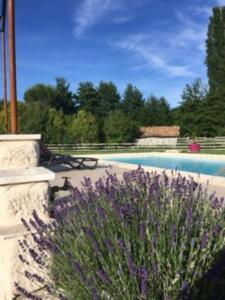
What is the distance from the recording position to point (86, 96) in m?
47.3

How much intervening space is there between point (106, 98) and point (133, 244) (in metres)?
47.6

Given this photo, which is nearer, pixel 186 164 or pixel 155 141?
pixel 186 164

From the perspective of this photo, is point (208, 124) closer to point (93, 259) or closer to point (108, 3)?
point (108, 3)

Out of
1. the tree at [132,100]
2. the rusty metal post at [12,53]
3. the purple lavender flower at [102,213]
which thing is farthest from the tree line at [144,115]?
the purple lavender flower at [102,213]

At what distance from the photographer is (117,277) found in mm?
1663

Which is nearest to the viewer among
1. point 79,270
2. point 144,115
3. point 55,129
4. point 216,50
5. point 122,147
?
point 79,270

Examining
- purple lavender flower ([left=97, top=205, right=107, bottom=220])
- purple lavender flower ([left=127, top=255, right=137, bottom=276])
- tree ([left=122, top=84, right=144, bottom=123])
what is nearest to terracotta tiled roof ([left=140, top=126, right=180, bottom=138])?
tree ([left=122, top=84, right=144, bottom=123])

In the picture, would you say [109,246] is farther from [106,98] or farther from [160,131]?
[106,98]

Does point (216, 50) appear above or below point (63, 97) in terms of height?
above

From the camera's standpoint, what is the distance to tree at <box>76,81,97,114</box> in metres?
47.0

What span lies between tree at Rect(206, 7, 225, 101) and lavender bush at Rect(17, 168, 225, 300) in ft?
108

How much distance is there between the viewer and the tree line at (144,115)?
95.2ft

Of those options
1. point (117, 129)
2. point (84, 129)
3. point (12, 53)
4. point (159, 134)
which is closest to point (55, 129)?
point (84, 129)

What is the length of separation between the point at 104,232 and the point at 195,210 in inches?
23.1
